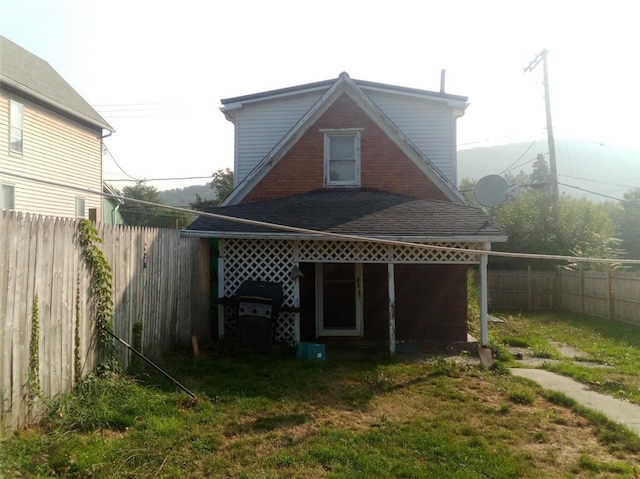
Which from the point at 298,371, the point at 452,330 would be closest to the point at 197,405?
the point at 298,371

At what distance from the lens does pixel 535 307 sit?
18328 millimetres

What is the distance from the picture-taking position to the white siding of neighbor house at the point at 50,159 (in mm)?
16141

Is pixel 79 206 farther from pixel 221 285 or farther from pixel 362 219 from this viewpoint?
pixel 362 219

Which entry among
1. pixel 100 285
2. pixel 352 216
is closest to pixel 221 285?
pixel 352 216

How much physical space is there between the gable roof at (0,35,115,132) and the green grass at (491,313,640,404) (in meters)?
17.2

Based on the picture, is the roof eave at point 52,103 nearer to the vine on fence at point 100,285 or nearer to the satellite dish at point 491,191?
the vine on fence at point 100,285

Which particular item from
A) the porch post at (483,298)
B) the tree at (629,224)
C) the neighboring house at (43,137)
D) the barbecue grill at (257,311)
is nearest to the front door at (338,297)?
the barbecue grill at (257,311)

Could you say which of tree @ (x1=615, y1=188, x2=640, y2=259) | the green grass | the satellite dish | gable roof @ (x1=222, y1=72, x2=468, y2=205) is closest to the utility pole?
the green grass

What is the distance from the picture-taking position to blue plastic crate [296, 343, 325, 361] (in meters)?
8.06

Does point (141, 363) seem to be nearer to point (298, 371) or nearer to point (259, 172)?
point (298, 371)

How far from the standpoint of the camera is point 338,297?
10641 mm

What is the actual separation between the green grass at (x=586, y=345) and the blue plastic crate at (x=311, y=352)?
140 inches

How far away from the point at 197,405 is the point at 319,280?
5.49 metres

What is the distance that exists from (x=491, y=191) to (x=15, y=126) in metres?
15.9
